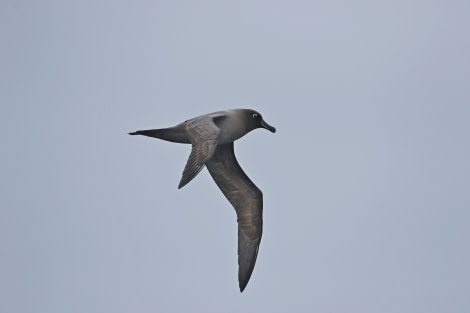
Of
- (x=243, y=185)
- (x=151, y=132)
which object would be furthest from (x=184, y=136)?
(x=243, y=185)

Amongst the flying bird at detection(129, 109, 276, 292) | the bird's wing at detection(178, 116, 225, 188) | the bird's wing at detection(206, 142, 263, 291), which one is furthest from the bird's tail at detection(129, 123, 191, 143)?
the bird's wing at detection(206, 142, 263, 291)

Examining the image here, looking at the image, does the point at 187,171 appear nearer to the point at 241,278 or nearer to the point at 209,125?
the point at 209,125

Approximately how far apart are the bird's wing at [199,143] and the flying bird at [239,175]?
521 millimetres

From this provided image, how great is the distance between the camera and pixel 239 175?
85.5ft

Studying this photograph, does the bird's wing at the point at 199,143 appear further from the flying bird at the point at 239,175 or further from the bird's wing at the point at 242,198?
the bird's wing at the point at 242,198

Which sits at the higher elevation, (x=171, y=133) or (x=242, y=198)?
(x=171, y=133)

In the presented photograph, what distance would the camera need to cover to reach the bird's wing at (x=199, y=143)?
68.1ft

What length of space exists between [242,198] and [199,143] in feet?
14.7

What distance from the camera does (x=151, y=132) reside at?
24672 millimetres

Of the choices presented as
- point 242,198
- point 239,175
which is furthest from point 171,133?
point 242,198

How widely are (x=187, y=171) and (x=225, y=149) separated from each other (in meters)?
5.17

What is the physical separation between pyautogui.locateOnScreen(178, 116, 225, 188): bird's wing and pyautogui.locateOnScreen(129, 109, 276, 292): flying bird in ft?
1.71

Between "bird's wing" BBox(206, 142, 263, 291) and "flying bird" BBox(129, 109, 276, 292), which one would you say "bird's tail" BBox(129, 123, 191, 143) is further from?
"bird's wing" BBox(206, 142, 263, 291)

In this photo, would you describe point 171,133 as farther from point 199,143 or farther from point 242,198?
point 242,198
